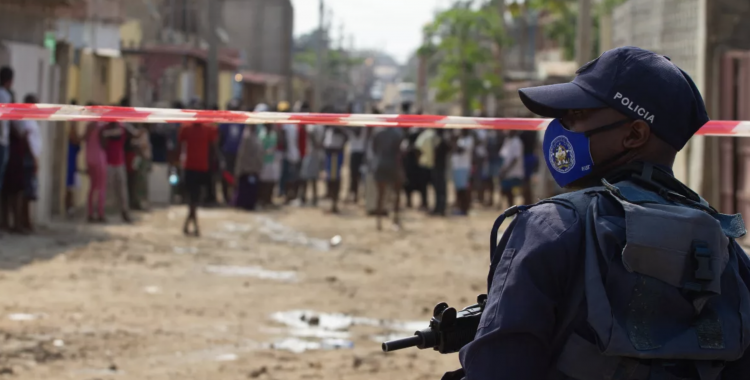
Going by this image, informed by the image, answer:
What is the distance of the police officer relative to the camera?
89.7 inches

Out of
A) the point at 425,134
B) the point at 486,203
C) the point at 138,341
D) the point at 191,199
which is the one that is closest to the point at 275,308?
the point at 138,341

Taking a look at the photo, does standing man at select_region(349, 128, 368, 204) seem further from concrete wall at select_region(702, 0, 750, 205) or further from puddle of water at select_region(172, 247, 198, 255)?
concrete wall at select_region(702, 0, 750, 205)

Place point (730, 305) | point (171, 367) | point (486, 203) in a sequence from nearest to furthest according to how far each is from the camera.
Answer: point (730, 305) < point (171, 367) < point (486, 203)

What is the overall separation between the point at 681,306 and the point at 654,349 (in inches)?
4.6

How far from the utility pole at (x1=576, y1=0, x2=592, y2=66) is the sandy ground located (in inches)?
146

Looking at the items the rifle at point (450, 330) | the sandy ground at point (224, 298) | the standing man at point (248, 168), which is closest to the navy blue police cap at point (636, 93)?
the rifle at point (450, 330)

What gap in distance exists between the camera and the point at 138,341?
301 inches

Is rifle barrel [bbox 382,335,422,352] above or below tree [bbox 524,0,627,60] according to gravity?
below

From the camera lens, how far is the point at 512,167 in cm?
1978

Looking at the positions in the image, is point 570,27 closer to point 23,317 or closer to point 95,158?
point 95,158

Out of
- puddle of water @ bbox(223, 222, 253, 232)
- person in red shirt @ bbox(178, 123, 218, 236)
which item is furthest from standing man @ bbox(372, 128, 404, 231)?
person in red shirt @ bbox(178, 123, 218, 236)

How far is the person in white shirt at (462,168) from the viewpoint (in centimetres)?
2019

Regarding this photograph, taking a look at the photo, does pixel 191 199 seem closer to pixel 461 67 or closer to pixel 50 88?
pixel 50 88

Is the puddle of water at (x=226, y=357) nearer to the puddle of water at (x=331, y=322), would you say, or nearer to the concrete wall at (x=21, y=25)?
the puddle of water at (x=331, y=322)
